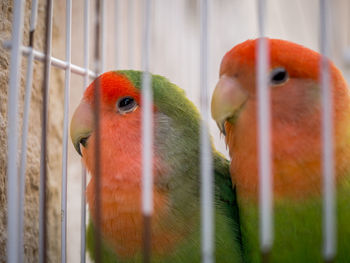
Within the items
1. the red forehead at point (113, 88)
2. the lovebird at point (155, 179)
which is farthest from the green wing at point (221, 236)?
the red forehead at point (113, 88)

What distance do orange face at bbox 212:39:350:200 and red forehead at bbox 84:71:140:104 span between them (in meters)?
0.21

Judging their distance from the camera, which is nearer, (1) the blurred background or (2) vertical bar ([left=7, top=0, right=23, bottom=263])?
(2) vertical bar ([left=7, top=0, right=23, bottom=263])

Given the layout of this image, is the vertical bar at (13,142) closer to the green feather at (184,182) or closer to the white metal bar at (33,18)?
the white metal bar at (33,18)

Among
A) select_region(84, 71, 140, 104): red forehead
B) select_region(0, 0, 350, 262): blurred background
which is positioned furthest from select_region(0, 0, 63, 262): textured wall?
select_region(84, 71, 140, 104): red forehead

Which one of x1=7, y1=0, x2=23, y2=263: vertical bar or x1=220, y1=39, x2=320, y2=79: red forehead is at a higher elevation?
x1=220, y1=39, x2=320, y2=79: red forehead

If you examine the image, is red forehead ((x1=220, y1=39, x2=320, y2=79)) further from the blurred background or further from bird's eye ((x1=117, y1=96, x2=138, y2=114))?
bird's eye ((x1=117, y1=96, x2=138, y2=114))

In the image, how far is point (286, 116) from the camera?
69 cm

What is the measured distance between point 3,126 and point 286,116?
2.27 ft

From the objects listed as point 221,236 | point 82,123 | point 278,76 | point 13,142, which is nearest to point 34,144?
point 82,123

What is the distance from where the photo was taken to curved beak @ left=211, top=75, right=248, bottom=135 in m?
0.69

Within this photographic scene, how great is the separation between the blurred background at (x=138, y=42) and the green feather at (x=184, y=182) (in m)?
0.14

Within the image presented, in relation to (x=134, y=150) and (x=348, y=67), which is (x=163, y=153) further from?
(x=348, y=67)

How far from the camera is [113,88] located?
0.78 m

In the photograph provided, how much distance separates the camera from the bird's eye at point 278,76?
2.23 feet
